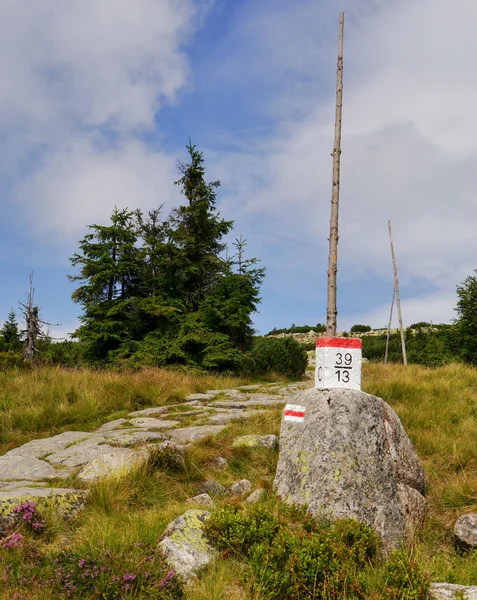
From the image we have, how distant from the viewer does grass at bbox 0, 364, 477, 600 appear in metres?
3.28

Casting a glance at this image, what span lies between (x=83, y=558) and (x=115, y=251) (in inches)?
670

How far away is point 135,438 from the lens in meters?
6.61

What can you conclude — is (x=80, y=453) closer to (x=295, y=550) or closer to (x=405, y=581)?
(x=295, y=550)

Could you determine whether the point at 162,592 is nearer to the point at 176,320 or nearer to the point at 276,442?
the point at 276,442

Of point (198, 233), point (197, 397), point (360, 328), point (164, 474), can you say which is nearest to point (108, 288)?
point (198, 233)

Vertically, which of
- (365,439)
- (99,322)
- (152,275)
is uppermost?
(152,275)

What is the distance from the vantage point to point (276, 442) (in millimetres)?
6566

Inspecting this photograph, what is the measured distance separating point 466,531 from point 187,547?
9.01 ft

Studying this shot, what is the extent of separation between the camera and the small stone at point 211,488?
5156 mm

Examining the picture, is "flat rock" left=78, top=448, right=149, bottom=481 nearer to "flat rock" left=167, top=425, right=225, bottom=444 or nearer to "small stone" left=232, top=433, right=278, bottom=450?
"flat rock" left=167, top=425, right=225, bottom=444

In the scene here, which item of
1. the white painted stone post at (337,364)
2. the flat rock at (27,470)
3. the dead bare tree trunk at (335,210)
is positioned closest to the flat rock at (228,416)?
the dead bare tree trunk at (335,210)

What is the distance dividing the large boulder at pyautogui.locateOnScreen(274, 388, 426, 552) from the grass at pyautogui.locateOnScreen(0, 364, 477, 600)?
0.29 meters

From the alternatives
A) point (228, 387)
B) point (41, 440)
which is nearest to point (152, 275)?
point (228, 387)

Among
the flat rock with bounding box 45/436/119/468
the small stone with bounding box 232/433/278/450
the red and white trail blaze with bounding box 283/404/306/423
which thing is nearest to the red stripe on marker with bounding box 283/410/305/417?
the red and white trail blaze with bounding box 283/404/306/423
